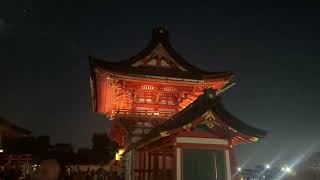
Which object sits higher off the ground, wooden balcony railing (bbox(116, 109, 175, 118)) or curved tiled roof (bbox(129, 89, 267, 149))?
wooden balcony railing (bbox(116, 109, 175, 118))

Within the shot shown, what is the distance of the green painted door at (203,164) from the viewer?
13.4 meters

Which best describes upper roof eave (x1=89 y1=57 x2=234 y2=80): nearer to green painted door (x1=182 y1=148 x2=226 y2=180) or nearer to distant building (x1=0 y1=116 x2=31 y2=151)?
distant building (x1=0 y1=116 x2=31 y2=151)

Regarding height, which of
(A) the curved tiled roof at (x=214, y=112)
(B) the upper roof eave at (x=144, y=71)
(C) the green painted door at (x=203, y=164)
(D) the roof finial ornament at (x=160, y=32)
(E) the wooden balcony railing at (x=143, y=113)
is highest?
(D) the roof finial ornament at (x=160, y=32)

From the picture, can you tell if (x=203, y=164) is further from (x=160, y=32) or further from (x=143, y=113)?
(x=160, y=32)

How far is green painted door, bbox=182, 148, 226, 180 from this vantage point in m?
13.4

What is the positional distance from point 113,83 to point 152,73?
2787 mm

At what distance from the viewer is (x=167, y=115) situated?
20.0 m

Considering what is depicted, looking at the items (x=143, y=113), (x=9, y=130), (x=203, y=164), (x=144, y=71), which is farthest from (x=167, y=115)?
(x=9, y=130)

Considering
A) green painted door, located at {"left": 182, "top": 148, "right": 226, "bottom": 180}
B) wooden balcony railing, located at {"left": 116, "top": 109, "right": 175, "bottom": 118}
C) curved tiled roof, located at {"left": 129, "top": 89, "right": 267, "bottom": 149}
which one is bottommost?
green painted door, located at {"left": 182, "top": 148, "right": 226, "bottom": 180}

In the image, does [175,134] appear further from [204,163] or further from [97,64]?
[97,64]

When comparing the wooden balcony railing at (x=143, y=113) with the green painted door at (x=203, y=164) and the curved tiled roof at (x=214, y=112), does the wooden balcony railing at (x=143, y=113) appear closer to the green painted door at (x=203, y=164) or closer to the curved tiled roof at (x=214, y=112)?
the curved tiled roof at (x=214, y=112)

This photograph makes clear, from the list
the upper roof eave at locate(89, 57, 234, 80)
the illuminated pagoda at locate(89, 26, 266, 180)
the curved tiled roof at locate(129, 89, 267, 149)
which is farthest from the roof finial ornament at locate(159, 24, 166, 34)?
the curved tiled roof at locate(129, 89, 267, 149)

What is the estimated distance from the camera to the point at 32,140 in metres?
66.7

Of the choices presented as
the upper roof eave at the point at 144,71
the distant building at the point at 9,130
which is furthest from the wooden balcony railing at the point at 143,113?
the distant building at the point at 9,130
